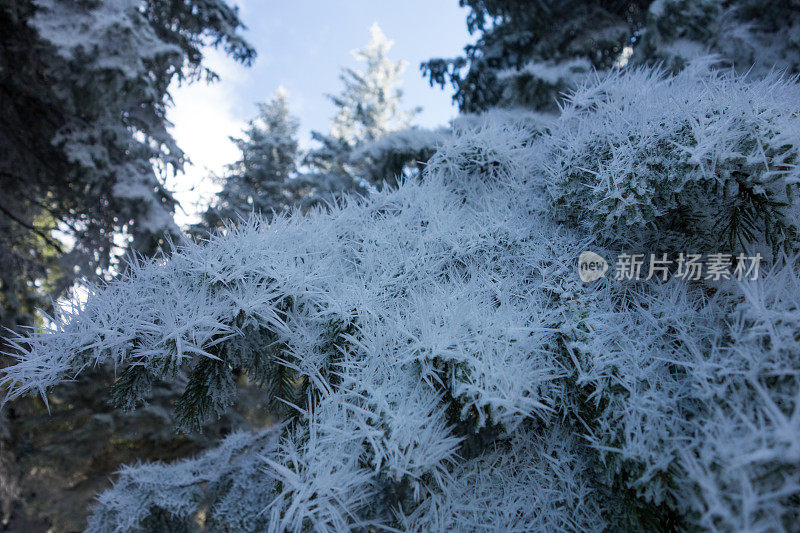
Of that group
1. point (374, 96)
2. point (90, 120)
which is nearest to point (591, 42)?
point (90, 120)

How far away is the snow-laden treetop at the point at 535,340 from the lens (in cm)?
104

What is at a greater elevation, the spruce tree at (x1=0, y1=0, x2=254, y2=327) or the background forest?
the spruce tree at (x1=0, y1=0, x2=254, y2=327)

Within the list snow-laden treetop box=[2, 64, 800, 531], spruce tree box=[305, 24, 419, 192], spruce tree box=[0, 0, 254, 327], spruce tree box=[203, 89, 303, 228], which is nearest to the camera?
snow-laden treetop box=[2, 64, 800, 531]

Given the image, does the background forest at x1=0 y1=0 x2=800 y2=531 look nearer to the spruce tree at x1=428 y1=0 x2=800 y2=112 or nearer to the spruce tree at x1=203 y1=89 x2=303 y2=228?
the spruce tree at x1=428 y1=0 x2=800 y2=112

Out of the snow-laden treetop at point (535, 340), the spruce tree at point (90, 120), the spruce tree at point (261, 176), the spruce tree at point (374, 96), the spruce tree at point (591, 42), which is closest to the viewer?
Result: the snow-laden treetop at point (535, 340)

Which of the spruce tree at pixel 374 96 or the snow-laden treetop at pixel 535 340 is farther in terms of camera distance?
the spruce tree at pixel 374 96

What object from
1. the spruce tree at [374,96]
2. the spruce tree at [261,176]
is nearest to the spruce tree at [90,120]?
the spruce tree at [261,176]

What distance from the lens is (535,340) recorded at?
1.34 meters

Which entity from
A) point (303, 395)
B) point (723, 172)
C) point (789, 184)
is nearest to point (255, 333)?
point (303, 395)

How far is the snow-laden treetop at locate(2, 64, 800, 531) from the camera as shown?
1.04 m

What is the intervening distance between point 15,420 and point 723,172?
7.34m

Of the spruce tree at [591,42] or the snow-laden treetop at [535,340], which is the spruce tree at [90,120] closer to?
the snow-laden treetop at [535,340]

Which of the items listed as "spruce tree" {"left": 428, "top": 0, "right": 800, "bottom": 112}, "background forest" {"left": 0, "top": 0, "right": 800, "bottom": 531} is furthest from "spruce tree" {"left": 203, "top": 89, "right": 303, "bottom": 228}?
"background forest" {"left": 0, "top": 0, "right": 800, "bottom": 531}

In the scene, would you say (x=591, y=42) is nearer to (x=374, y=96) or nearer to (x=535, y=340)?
(x=535, y=340)
